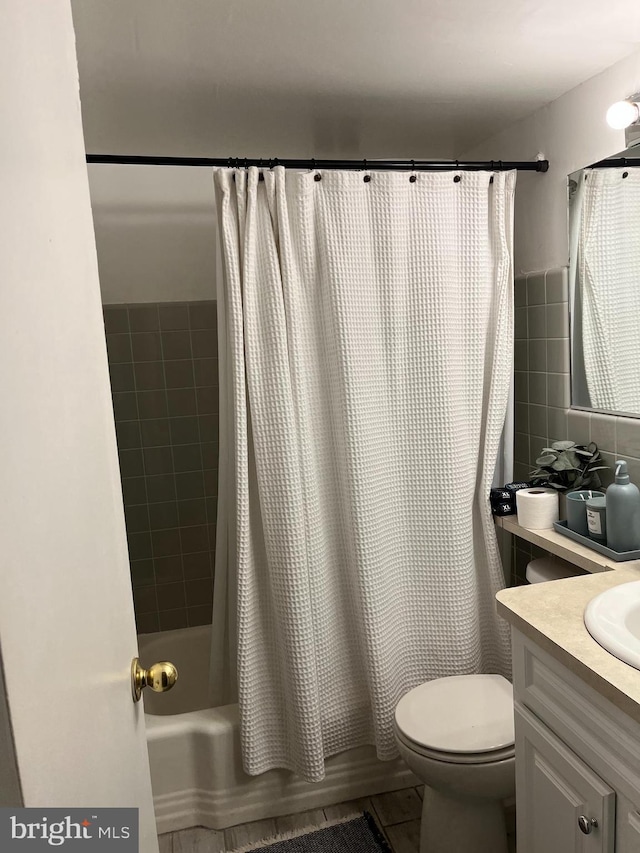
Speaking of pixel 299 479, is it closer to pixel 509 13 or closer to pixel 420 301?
pixel 420 301

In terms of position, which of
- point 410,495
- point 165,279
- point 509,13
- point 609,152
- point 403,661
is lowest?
point 403,661

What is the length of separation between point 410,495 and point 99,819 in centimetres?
147

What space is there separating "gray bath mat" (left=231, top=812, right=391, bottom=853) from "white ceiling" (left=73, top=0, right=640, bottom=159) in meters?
2.22

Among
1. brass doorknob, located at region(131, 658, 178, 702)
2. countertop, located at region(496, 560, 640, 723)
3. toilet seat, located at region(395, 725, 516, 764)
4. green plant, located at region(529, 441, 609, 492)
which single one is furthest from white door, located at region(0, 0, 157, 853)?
green plant, located at region(529, 441, 609, 492)

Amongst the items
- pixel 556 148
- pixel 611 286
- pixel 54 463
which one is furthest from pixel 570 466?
pixel 54 463

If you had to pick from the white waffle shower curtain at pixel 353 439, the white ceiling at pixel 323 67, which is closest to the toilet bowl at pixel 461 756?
the white waffle shower curtain at pixel 353 439

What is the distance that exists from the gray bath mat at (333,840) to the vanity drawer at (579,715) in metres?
0.85

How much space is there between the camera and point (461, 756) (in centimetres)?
150

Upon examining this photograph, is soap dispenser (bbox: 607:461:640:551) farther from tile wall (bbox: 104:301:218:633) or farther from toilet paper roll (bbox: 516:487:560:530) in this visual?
tile wall (bbox: 104:301:218:633)

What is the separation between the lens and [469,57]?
Answer: 5.48ft

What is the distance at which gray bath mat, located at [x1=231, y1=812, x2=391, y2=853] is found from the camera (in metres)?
1.82

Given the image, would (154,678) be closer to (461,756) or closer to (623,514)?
(461,756)

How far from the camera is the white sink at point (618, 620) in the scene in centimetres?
108

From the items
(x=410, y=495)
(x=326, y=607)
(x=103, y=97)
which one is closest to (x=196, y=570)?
(x=326, y=607)
